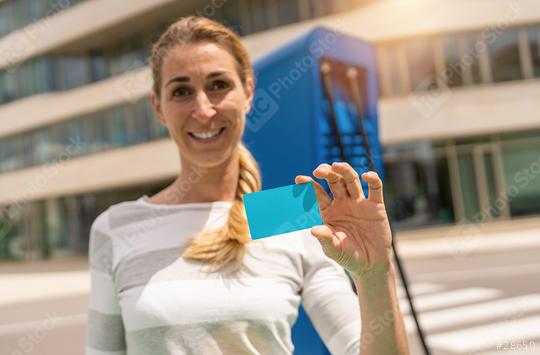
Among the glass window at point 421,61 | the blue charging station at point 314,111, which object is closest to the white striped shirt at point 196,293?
the blue charging station at point 314,111

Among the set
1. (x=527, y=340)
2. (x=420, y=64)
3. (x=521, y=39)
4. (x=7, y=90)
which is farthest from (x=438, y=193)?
(x=7, y=90)

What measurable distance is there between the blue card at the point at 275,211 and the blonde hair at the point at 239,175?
41cm

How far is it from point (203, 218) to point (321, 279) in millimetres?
452

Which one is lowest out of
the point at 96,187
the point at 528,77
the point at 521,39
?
the point at 96,187

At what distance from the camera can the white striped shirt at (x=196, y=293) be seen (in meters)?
1.49

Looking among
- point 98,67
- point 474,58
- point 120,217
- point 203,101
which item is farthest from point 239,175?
point 98,67

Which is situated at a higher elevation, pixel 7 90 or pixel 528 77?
pixel 7 90

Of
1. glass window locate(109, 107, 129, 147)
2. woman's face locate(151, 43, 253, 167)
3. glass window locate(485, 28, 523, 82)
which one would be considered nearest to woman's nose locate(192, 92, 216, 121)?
woman's face locate(151, 43, 253, 167)

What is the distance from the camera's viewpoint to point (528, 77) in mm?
15852

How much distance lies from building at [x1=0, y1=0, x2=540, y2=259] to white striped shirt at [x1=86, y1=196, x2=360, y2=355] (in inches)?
466

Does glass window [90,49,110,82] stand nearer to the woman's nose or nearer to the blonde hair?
the blonde hair

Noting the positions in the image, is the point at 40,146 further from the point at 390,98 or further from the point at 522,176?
the point at 522,176

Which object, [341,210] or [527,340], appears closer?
[341,210]

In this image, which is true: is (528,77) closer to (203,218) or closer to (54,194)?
(203,218)
